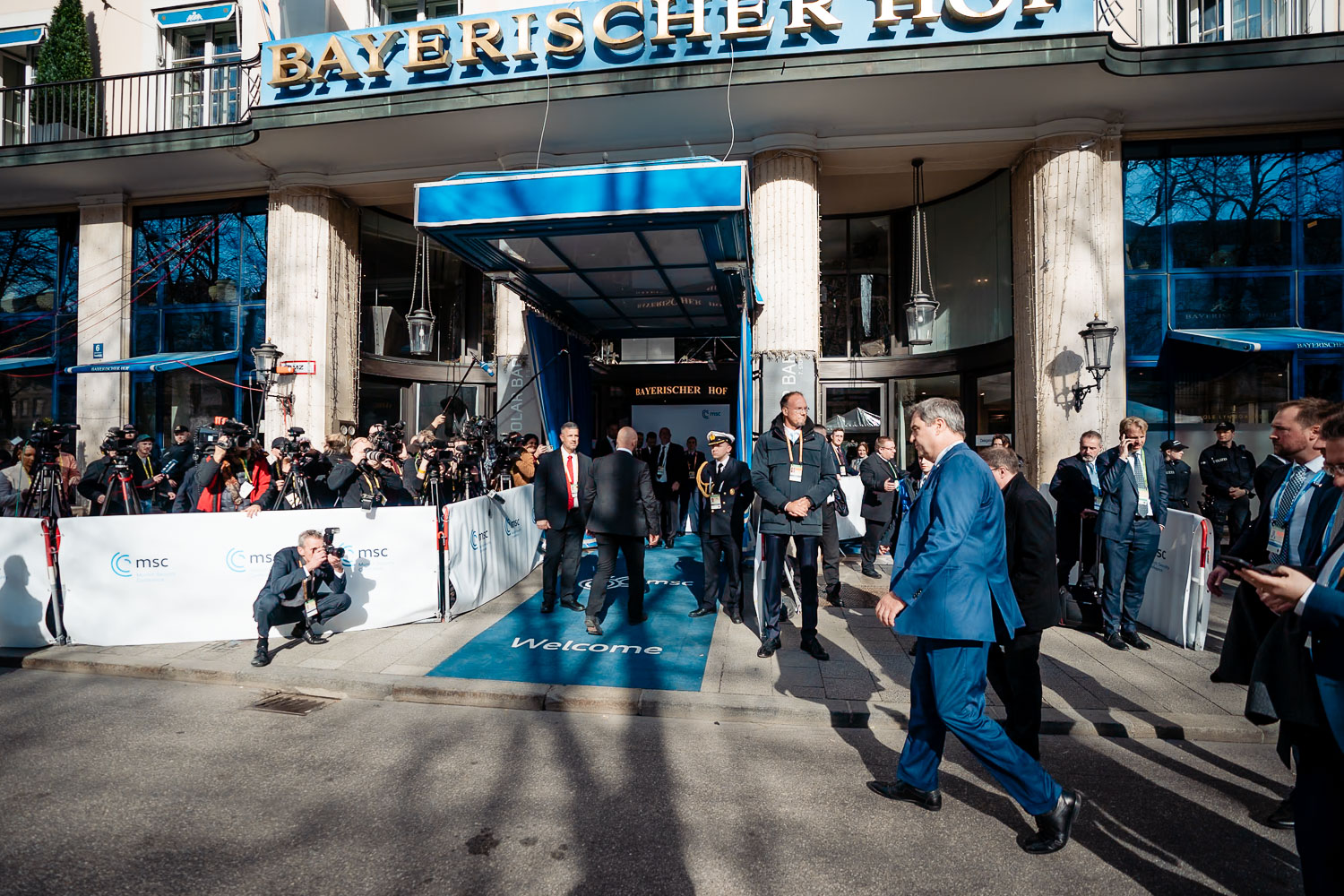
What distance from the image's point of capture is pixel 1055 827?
2.90 m

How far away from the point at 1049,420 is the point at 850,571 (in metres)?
4.11

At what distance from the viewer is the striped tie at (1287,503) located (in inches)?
134

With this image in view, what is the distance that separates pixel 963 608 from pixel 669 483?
8529mm

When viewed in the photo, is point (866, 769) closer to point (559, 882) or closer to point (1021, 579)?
point (1021, 579)

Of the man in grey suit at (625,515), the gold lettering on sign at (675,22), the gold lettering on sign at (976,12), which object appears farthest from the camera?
the gold lettering on sign at (675,22)

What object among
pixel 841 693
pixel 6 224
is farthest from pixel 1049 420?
pixel 6 224

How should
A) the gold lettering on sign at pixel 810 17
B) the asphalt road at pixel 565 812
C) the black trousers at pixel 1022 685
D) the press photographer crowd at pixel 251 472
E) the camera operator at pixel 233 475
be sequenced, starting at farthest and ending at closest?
the gold lettering on sign at pixel 810 17
the camera operator at pixel 233 475
the press photographer crowd at pixel 251 472
the black trousers at pixel 1022 685
the asphalt road at pixel 565 812

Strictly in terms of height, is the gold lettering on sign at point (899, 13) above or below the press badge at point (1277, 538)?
above

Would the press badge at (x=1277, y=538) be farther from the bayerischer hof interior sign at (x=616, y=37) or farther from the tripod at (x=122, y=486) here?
the tripod at (x=122, y=486)

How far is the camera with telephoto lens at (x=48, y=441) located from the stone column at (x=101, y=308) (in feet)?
24.8

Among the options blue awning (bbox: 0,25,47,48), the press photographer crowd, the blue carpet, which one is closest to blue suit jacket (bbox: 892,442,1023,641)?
the blue carpet

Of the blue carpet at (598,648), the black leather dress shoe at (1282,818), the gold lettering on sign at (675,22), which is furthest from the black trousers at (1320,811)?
the gold lettering on sign at (675,22)

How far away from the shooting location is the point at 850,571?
30.8ft

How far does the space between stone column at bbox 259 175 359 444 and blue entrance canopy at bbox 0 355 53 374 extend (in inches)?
206
